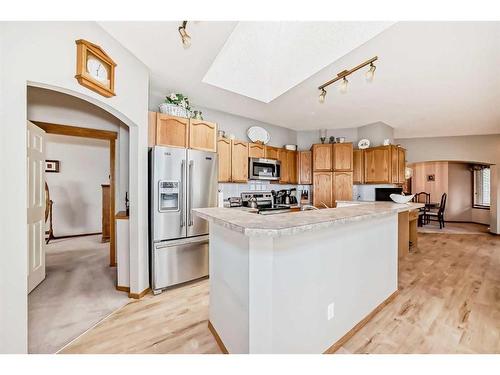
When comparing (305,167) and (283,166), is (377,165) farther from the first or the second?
(283,166)

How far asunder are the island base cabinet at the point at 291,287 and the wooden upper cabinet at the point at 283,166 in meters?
2.81

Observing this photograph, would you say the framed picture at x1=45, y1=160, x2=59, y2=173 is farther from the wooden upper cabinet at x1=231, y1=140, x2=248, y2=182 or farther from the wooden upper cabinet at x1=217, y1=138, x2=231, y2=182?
the wooden upper cabinet at x1=231, y1=140, x2=248, y2=182

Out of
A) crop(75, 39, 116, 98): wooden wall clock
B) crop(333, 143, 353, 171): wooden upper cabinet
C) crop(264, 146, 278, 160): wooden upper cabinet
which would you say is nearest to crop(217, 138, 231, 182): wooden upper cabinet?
crop(264, 146, 278, 160): wooden upper cabinet

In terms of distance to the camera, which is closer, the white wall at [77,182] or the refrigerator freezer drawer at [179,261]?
the refrigerator freezer drawer at [179,261]

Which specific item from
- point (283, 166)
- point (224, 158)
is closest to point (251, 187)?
point (283, 166)

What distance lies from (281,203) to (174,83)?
305cm

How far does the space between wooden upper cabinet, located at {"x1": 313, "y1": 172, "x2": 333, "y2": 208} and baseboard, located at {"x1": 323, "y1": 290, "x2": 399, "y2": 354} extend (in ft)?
8.68

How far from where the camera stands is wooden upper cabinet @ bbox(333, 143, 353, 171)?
4.77 meters

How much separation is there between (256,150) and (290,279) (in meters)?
3.20

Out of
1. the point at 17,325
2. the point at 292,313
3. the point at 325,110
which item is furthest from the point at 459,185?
the point at 17,325

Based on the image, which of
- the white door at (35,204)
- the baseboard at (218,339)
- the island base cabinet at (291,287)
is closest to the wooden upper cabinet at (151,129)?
the white door at (35,204)

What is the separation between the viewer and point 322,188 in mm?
4961

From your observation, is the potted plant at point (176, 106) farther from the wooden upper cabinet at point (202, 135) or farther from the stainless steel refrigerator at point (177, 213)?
the stainless steel refrigerator at point (177, 213)

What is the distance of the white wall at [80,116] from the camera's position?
2.60 m
